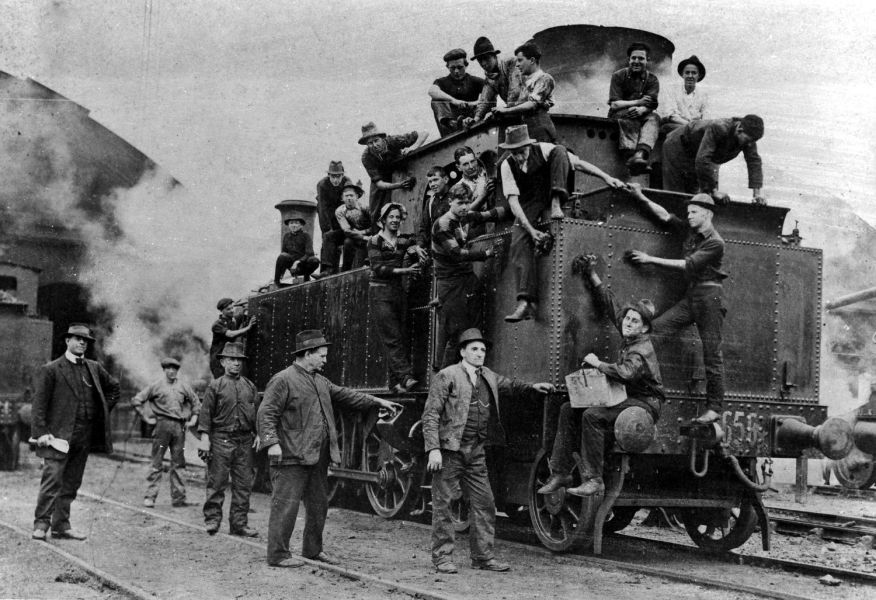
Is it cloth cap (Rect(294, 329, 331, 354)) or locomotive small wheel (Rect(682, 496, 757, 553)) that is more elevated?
cloth cap (Rect(294, 329, 331, 354))

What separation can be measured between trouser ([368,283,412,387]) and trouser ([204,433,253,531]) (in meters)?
1.66

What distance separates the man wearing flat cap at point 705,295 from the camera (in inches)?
309

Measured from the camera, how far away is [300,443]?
294 inches

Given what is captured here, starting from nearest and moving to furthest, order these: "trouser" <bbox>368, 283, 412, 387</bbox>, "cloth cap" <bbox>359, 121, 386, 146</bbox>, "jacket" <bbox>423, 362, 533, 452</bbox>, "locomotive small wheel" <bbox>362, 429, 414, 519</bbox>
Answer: "jacket" <bbox>423, 362, 533, 452</bbox>, "trouser" <bbox>368, 283, 412, 387</bbox>, "locomotive small wheel" <bbox>362, 429, 414, 519</bbox>, "cloth cap" <bbox>359, 121, 386, 146</bbox>

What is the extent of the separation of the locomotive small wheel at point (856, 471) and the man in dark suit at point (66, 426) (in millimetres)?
10220

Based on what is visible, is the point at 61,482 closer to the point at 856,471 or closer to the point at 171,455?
the point at 171,455

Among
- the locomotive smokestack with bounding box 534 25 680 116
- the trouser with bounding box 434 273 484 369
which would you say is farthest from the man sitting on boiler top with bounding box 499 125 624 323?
the locomotive smokestack with bounding box 534 25 680 116

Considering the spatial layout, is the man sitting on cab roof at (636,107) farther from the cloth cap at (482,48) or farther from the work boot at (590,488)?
the work boot at (590,488)

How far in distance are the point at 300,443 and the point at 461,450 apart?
1255mm

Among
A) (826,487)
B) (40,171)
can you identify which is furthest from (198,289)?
(826,487)

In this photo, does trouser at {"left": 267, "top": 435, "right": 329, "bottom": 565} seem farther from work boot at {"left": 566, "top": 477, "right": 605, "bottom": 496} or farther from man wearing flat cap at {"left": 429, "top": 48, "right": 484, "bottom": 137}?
man wearing flat cap at {"left": 429, "top": 48, "right": 484, "bottom": 137}

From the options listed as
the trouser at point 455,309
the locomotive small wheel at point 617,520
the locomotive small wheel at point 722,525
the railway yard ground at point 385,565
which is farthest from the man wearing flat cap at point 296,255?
the locomotive small wheel at point 722,525

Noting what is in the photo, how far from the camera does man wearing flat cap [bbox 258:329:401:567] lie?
7.39 m

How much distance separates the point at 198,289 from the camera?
23734 millimetres
